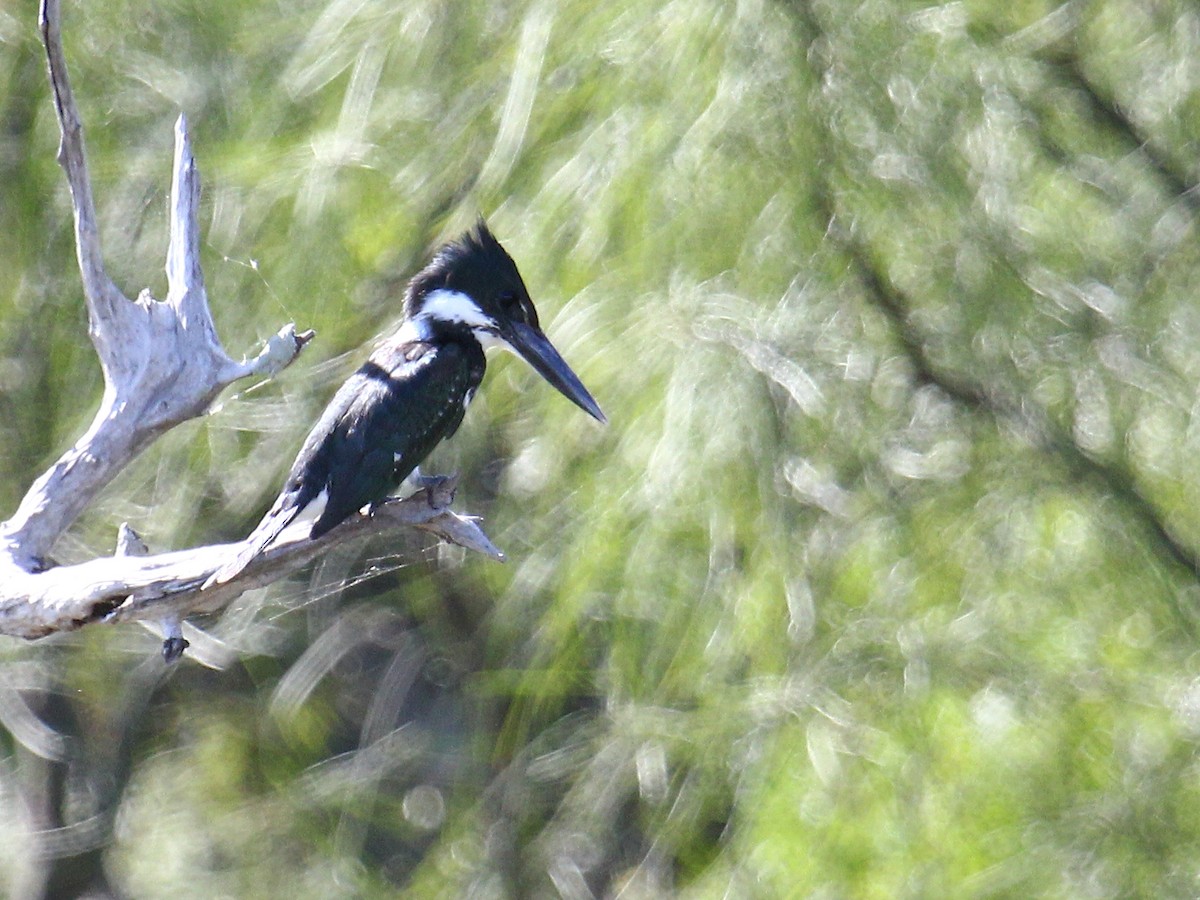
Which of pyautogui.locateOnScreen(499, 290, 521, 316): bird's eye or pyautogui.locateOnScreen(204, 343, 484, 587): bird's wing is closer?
pyautogui.locateOnScreen(204, 343, 484, 587): bird's wing

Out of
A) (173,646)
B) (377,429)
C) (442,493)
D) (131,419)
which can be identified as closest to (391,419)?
(377,429)

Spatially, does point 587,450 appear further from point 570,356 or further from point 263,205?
point 263,205

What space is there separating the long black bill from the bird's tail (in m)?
0.33

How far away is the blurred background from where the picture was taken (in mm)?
1400

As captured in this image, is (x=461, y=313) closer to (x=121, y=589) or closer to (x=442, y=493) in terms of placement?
(x=442, y=493)

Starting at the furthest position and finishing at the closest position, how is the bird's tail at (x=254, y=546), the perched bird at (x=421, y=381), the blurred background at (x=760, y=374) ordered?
the perched bird at (x=421, y=381)
the blurred background at (x=760, y=374)
the bird's tail at (x=254, y=546)

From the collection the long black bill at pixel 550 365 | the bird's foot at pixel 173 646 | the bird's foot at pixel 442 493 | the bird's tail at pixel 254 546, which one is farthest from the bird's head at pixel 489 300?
the bird's foot at pixel 173 646

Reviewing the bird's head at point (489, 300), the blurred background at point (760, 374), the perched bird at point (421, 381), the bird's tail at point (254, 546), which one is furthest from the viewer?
the bird's head at point (489, 300)

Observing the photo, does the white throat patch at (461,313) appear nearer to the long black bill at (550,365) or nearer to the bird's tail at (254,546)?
the long black bill at (550,365)

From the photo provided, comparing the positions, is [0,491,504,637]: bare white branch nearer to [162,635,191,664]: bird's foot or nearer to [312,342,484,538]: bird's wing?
[162,635,191,664]: bird's foot

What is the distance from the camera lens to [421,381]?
1.62 m

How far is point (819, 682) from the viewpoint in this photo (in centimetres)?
154

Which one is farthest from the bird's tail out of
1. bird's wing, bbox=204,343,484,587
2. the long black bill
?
the long black bill

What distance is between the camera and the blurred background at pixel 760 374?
1.40 meters
